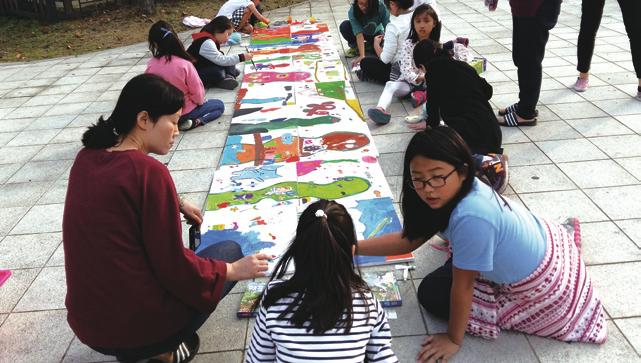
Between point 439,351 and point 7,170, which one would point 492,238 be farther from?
point 7,170

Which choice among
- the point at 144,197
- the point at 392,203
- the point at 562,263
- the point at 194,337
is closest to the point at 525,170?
the point at 392,203

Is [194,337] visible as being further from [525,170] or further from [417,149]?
[525,170]

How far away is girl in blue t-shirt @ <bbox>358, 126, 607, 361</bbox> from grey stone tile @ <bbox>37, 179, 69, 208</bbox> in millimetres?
2327

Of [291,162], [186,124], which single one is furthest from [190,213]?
[186,124]

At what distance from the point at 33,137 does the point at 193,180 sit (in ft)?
6.32

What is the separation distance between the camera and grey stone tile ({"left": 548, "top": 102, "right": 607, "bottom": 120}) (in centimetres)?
402

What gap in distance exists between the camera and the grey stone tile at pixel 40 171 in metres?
3.79

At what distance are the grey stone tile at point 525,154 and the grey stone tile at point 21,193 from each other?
3.18 meters

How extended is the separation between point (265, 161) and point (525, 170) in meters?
1.72

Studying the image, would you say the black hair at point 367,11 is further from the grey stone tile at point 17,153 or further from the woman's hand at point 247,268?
the woman's hand at point 247,268

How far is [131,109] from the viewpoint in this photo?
1724mm

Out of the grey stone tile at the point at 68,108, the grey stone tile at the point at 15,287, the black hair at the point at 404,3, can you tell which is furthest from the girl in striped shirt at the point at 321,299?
the grey stone tile at the point at 68,108

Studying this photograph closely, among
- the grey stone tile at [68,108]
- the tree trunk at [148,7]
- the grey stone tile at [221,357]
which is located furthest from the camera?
the tree trunk at [148,7]

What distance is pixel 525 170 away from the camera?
3322 millimetres
